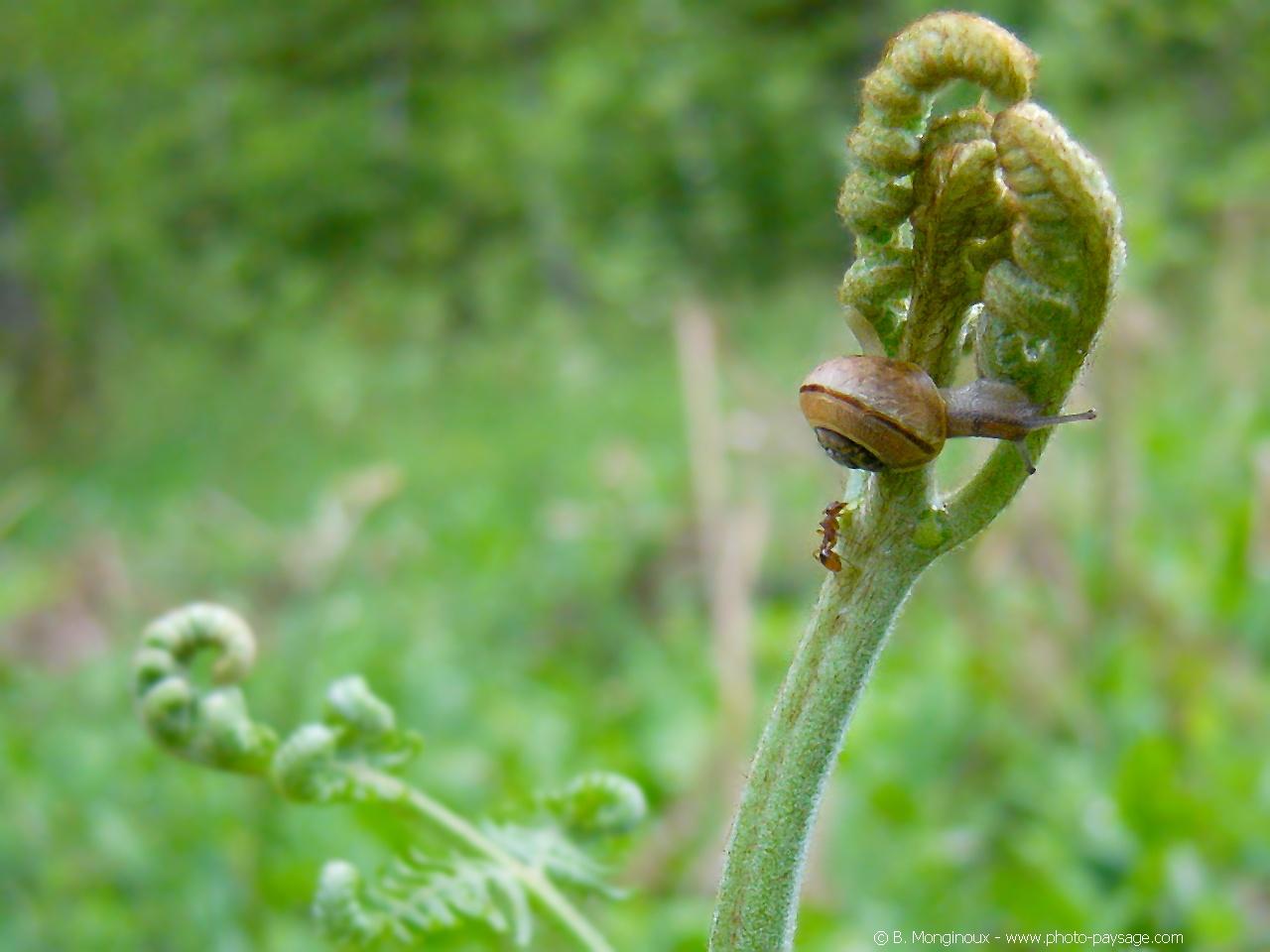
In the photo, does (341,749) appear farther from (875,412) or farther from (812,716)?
(875,412)

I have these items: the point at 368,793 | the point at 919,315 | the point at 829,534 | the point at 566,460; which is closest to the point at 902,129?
the point at 919,315

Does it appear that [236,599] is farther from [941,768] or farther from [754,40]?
[754,40]

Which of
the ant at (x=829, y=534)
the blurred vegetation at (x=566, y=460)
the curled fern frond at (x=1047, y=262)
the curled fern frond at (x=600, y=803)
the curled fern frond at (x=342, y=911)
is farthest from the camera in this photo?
the blurred vegetation at (x=566, y=460)

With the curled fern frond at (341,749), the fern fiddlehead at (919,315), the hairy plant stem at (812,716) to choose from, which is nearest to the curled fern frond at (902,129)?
the fern fiddlehead at (919,315)

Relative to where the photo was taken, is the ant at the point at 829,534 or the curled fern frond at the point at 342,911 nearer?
the ant at the point at 829,534

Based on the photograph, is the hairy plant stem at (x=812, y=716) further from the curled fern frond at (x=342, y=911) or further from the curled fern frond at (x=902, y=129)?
the curled fern frond at (x=342, y=911)

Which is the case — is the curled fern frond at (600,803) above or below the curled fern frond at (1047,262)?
below

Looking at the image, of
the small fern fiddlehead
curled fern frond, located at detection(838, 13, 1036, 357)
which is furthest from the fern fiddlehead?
the small fern fiddlehead
